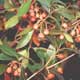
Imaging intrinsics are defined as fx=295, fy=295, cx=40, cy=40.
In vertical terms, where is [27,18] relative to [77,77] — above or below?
above

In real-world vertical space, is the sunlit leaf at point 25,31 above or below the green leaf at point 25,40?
above

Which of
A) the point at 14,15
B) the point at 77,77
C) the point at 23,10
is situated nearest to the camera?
the point at 23,10

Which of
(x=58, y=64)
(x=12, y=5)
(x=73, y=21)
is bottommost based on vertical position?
(x=58, y=64)

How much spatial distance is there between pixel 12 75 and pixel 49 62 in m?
0.13

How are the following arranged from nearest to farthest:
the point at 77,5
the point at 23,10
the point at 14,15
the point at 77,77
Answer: the point at 23,10 < the point at 14,15 < the point at 77,5 < the point at 77,77

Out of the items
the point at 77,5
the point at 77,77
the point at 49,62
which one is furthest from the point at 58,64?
the point at 77,77

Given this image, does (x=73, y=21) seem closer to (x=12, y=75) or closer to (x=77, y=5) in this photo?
(x=77, y=5)

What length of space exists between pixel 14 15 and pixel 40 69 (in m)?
0.17

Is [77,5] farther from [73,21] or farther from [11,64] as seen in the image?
[11,64]

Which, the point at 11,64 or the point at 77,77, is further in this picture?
the point at 77,77

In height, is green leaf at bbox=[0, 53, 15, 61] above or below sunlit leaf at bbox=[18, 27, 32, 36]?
below

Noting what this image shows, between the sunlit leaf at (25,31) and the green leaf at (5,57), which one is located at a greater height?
the sunlit leaf at (25,31)

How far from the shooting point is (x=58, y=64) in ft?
2.93

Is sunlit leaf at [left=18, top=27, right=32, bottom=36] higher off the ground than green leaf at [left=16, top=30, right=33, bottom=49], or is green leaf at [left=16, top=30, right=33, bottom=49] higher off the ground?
sunlit leaf at [left=18, top=27, right=32, bottom=36]
